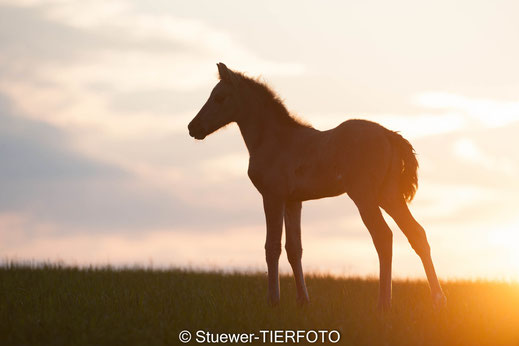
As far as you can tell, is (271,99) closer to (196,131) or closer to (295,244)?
(196,131)

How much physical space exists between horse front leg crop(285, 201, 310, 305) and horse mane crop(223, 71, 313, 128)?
53.8 inches

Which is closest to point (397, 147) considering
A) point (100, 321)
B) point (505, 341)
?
point (505, 341)

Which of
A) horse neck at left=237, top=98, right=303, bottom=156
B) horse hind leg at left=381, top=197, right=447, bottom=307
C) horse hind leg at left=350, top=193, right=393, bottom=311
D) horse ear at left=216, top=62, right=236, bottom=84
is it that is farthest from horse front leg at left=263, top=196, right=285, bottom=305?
horse ear at left=216, top=62, right=236, bottom=84

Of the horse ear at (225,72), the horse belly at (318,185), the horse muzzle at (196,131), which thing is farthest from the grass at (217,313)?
the horse ear at (225,72)

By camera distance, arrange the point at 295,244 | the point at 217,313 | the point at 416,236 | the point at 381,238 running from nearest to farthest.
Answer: the point at 217,313 → the point at 381,238 → the point at 416,236 → the point at 295,244

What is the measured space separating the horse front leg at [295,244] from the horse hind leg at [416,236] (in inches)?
57.8

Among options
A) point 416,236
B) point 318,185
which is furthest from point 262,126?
point 416,236

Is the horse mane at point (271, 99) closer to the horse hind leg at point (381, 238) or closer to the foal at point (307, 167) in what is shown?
the foal at point (307, 167)

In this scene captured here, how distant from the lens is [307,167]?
10.6 meters

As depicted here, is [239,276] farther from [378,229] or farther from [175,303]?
[378,229]

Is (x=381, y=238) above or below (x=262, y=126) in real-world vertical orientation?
below

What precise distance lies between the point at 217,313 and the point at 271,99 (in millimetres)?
3736

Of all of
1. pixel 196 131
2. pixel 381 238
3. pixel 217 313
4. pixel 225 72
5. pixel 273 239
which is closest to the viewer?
pixel 217 313

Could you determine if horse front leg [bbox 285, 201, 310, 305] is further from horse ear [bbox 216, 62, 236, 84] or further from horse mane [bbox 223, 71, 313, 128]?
horse ear [bbox 216, 62, 236, 84]
